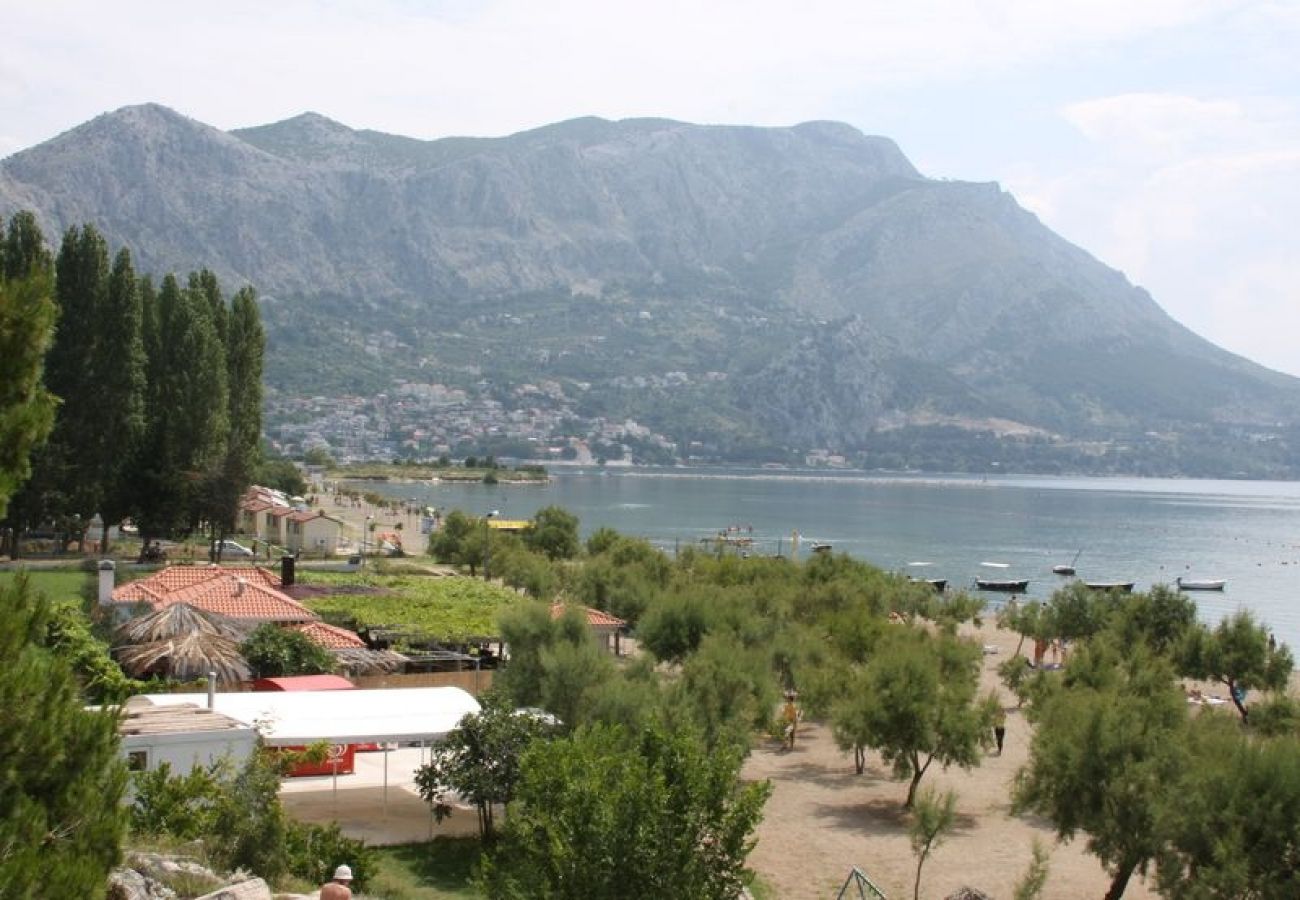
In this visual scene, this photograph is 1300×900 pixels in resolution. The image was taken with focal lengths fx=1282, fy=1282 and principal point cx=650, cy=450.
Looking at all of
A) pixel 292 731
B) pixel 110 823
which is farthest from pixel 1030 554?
pixel 110 823

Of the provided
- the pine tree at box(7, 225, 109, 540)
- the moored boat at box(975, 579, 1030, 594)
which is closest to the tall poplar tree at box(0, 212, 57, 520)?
the pine tree at box(7, 225, 109, 540)

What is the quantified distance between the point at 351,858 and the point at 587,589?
26148 mm

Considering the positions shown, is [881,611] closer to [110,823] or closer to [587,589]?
[587,589]

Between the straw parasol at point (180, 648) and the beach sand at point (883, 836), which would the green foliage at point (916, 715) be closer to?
the beach sand at point (883, 836)

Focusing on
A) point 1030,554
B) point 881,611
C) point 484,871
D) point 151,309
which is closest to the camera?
point 484,871

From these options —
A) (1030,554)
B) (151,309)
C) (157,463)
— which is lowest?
(1030,554)

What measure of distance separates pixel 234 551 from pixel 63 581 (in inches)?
562

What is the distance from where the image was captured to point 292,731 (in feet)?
51.7

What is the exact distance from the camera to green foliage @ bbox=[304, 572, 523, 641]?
28.9m

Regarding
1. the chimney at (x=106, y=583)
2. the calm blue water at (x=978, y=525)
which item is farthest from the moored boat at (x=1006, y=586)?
the chimney at (x=106, y=583)

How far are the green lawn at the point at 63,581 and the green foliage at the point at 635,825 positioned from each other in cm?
2056

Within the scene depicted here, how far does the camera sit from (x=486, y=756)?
15078 millimetres

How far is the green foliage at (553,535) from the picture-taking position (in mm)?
54281

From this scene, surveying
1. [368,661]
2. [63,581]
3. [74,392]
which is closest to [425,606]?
[63,581]
